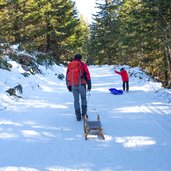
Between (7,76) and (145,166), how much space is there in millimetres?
10977

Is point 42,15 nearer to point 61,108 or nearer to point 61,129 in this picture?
point 61,108

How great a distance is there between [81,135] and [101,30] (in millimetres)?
41068

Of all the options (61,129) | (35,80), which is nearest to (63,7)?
(35,80)

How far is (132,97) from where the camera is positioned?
48.6 ft

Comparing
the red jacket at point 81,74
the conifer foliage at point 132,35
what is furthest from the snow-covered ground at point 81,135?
the conifer foliage at point 132,35

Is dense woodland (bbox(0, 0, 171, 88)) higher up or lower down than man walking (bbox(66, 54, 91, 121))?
higher up

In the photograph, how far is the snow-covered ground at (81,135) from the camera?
6020 mm

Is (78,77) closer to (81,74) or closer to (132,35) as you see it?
(81,74)

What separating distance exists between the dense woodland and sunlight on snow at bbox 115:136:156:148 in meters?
12.0

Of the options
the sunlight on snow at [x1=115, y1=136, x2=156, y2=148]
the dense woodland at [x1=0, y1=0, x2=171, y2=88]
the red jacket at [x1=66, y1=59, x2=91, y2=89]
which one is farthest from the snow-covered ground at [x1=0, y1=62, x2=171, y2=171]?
the dense woodland at [x1=0, y1=0, x2=171, y2=88]

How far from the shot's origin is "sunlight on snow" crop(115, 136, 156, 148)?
7.22 m

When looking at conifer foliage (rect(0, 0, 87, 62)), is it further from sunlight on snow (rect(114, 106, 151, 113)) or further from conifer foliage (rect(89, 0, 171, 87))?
sunlight on snow (rect(114, 106, 151, 113))

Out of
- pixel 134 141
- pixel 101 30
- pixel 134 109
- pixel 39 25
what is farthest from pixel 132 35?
pixel 134 141

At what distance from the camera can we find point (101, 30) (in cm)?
4781
